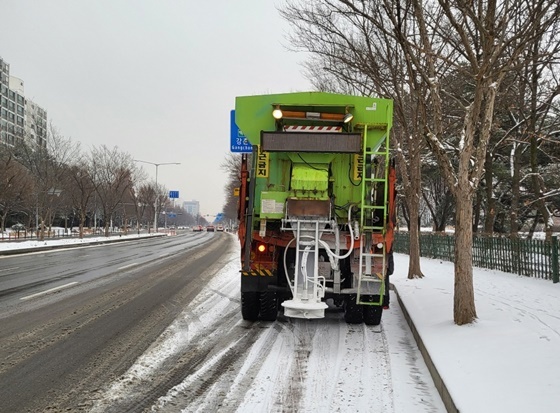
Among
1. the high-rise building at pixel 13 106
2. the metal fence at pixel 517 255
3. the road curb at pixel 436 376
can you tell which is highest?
the high-rise building at pixel 13 106

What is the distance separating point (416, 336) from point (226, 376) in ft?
10.3

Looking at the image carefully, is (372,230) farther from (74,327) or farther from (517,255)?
(517,255)

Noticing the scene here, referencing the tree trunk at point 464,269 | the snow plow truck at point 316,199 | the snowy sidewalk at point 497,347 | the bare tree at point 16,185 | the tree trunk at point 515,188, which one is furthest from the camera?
the bare tree at point 16,185

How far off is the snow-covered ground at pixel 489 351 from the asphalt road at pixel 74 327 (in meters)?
0.68

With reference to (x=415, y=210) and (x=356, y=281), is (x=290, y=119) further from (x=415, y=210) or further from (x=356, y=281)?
(x=415, y=210)

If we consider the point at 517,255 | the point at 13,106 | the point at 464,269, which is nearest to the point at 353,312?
the point at 464,269

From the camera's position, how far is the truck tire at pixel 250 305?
7617 millimetres

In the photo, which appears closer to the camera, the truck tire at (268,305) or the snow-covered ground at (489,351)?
the snow-covered ground at (489,351)

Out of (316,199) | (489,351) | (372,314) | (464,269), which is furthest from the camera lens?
(372,314)

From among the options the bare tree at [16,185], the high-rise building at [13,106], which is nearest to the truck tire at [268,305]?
the bare tree at [16,185]

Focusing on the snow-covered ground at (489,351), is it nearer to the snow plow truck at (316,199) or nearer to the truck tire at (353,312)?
the truck tire at (353,312)

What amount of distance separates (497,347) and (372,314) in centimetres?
224

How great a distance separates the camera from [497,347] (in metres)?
5.66

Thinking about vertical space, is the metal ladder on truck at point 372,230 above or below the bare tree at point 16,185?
below
